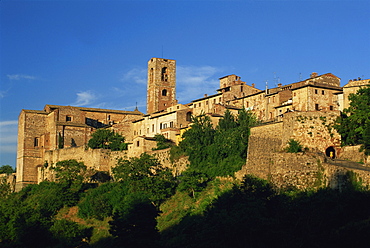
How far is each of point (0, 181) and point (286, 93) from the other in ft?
130

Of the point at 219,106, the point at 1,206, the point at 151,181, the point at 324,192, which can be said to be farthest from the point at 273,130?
the point at 1,206

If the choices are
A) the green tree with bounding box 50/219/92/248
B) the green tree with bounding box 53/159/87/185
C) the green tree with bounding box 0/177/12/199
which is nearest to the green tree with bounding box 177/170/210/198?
the green tree with bounding box 50/219/92/248

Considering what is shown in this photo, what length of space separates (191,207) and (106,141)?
89.7 feet

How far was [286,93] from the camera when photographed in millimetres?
62812

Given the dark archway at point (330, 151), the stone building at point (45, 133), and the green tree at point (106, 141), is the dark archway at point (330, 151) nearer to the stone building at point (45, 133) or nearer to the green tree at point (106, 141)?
the green tree at point (106, 141)

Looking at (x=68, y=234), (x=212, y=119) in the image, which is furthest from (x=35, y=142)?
(x=68, y=234)

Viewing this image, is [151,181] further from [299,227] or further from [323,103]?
[299,227]

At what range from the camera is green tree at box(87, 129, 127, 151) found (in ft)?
237

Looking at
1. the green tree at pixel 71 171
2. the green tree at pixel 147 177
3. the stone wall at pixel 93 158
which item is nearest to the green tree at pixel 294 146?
the green tree at pixel 147 177

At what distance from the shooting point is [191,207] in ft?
159

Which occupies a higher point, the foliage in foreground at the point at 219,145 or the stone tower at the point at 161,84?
the stone tower at the point at 161,84

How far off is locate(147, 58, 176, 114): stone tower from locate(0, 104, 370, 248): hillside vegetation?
22.0 m

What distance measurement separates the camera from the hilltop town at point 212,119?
151 feet

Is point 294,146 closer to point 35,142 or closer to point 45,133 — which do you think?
point 45,133
